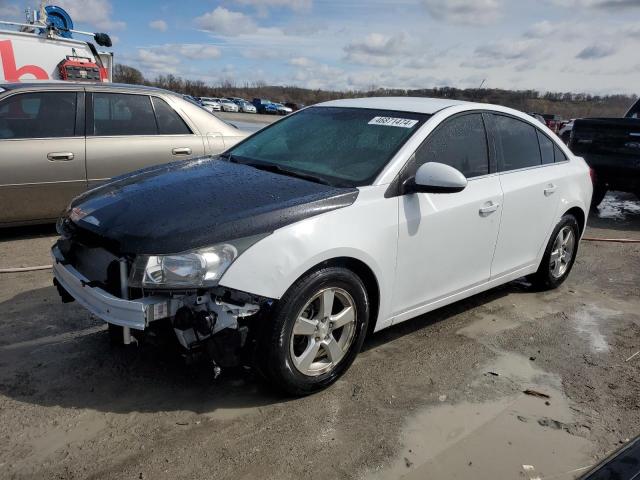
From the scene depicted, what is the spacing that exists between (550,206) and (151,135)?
4.20m

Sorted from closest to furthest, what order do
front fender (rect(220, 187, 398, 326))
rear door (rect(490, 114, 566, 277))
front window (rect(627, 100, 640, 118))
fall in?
front fender (rect(220, 187, 398, 326)), rear door (rect(490, 114, 566, 277)), front window (rect(627, 100, 640, 118))

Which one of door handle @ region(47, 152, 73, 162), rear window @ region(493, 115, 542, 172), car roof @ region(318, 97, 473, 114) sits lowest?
door handle @ region(47, 152, 73, 162)

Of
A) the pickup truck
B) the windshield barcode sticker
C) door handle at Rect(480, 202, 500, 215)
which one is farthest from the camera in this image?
the pickup truck

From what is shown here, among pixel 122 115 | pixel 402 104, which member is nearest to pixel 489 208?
pixel 402 104

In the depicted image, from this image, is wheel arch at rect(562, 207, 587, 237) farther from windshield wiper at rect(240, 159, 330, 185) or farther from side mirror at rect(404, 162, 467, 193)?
windshield wiper at rect(240, 159, 330, 185)

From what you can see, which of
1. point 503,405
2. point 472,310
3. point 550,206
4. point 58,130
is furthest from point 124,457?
point 58,130

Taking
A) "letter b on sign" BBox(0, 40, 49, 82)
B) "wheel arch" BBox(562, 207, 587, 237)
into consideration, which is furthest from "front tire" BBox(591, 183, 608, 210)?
"letter b on sign" BBox(0, 40, 49, 82)

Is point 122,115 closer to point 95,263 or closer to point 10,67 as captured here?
point 95,263

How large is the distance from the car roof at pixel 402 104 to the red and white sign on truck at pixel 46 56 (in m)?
6.62

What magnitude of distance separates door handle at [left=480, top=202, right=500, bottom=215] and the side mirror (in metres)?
0.63

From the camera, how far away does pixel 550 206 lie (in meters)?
4.67

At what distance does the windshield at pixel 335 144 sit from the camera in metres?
3.49

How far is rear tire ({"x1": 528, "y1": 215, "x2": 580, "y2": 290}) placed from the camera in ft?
16.2

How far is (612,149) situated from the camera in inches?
345
